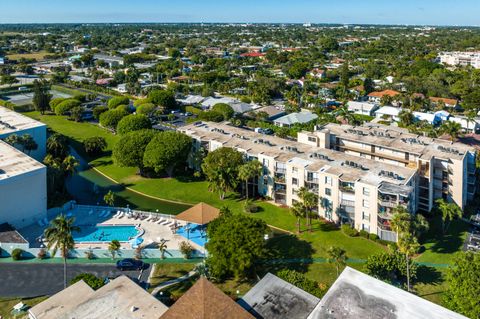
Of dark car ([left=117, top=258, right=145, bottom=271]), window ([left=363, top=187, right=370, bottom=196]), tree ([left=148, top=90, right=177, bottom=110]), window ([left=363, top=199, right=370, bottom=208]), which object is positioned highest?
tree ([left=148, top=90, right=177, bottom=110])

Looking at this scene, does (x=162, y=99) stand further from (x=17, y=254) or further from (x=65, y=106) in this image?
(x=17, y=254)

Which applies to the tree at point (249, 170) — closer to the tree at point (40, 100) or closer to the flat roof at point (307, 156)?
the flat roof at point (307, 156)

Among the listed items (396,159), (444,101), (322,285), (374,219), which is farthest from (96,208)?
(444,101)

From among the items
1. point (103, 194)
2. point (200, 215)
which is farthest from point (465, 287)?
point (103, 194)

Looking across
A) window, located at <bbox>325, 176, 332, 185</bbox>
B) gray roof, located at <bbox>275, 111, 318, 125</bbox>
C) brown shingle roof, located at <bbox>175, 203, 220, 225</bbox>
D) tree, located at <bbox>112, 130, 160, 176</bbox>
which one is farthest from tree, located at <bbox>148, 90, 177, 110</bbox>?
window, located at <bbox>325, 176, 332, 185</bbox>

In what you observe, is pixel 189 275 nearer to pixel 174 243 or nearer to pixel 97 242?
pixel 174 243

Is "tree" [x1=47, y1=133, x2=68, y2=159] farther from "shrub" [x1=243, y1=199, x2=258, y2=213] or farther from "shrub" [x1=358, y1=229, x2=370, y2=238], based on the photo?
"shrub" [x1=358, y1=229, x2=370, y2=238]

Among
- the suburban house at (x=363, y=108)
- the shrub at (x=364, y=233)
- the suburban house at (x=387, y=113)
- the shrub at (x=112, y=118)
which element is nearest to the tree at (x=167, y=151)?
the shrub at (x=112, y=118)
